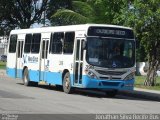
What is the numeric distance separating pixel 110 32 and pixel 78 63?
1884 mm

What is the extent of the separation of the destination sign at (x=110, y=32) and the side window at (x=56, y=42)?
2.46 m

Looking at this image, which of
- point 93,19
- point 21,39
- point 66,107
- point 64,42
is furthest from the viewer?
point 93,19

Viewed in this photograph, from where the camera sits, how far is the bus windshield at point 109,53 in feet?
72.6

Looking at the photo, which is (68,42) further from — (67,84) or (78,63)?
(67,84)

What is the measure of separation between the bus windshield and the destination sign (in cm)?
18

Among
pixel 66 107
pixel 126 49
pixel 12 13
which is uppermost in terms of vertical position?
pixel 12 13

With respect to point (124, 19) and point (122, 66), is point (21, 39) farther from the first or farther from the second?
point (122, 66)

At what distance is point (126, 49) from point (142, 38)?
23.2ft

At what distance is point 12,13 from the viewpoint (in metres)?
64.3

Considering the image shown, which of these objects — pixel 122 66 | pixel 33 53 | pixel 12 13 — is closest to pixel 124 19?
pixel 33 53

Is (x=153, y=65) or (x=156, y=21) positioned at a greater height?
(x=156, y=21)

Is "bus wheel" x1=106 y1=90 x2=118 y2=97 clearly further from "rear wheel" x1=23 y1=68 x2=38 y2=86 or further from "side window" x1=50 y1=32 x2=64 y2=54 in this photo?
"rear wheel" x1=23 y1=68 x2=38 y2=86

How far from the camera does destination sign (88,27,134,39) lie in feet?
73.5

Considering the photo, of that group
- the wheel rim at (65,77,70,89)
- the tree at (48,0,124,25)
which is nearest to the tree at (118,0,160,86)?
the tree at (48,0,124,25)
